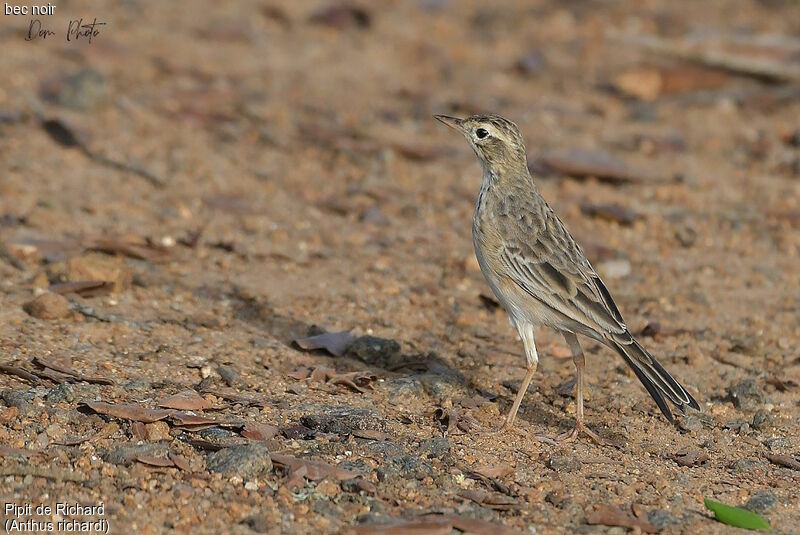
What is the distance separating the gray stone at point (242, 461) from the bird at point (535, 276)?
1690 millimetres

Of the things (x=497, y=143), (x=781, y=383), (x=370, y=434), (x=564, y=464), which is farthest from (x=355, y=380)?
(x=781, y=383)

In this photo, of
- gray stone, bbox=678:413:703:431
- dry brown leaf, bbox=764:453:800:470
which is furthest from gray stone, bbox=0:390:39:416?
dry brown leaf, bbox=764:453:800:470

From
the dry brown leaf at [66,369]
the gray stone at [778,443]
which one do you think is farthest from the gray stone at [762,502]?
the dry brown leaf at [66,369]

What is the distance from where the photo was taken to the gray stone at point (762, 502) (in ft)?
20.1

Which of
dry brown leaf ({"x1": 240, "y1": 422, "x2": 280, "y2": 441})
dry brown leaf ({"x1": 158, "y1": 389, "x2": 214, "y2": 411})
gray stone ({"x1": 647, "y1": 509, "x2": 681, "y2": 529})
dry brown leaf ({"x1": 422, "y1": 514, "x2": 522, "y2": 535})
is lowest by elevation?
dry brown leaf ({"x1": 158, "y1": 389, "x2": 214, "y2": 411})

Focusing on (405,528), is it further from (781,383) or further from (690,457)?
(781,383)

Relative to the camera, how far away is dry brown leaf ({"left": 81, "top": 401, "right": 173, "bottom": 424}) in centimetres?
644

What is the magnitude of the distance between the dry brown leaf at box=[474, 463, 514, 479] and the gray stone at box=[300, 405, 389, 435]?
66 cm

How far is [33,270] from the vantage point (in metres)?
8.91

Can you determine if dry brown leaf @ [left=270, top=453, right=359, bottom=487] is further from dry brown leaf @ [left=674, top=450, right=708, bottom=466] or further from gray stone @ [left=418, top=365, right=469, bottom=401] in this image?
dry brown leaf @ [left=674, top=450, right=708, bottom=466]

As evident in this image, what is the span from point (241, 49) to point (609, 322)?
9891mm

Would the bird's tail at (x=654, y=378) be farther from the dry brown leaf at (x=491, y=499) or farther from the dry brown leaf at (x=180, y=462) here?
the dry brown leaf at (x=180, y=462)

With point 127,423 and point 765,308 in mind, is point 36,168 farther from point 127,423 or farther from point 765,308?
point 765,308
